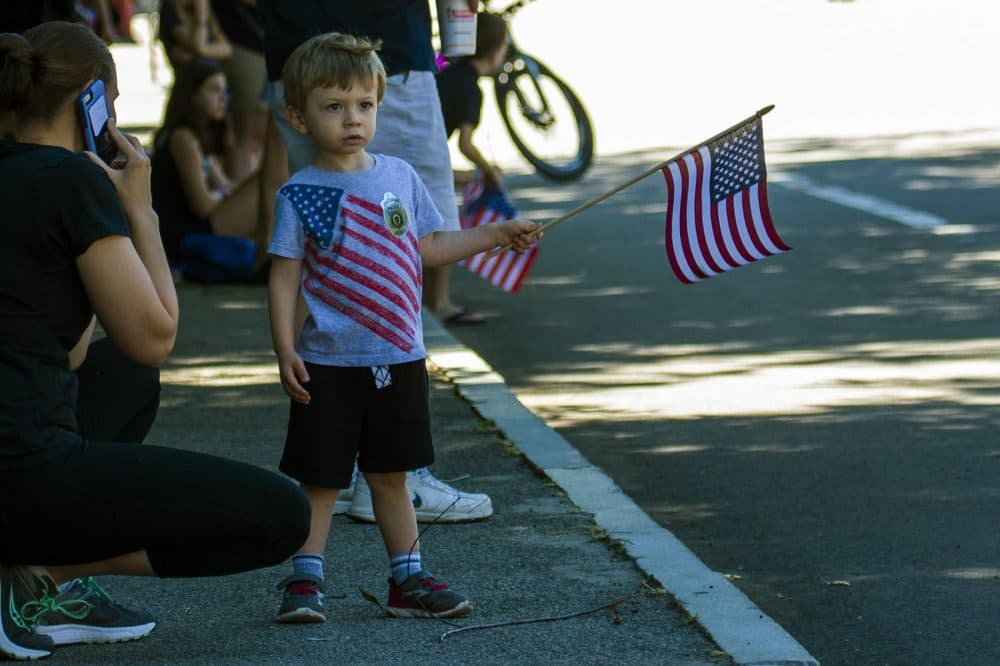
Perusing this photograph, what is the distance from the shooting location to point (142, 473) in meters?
3.99

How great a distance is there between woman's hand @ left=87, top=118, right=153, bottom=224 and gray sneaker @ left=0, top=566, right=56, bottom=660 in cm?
82

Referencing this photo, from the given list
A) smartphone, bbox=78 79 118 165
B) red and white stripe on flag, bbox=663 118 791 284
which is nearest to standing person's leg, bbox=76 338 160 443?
smartphone, bbox=78 79 118 165

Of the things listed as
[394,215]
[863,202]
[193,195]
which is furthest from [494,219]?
[394,215]

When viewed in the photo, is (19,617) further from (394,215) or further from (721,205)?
(721,205)

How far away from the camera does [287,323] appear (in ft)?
14.9

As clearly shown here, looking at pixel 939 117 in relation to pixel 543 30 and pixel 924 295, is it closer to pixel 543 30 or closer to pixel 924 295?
pixel 924 295

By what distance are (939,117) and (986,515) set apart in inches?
525

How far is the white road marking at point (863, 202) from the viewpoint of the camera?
12.5 m

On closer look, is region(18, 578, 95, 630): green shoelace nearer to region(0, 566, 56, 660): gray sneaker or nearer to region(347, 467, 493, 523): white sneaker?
region(0, 566, 56, 660): gray sneaker

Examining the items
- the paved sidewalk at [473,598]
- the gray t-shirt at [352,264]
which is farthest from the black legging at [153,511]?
the gray t-shirt at [352,264]

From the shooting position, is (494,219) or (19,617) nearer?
(19,617)

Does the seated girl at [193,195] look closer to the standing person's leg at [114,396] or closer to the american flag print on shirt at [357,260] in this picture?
the standing person's leg at [114,396]

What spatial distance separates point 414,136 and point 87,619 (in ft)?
6.85

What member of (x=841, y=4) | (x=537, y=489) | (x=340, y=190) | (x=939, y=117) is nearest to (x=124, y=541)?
(x=340, y=190)
